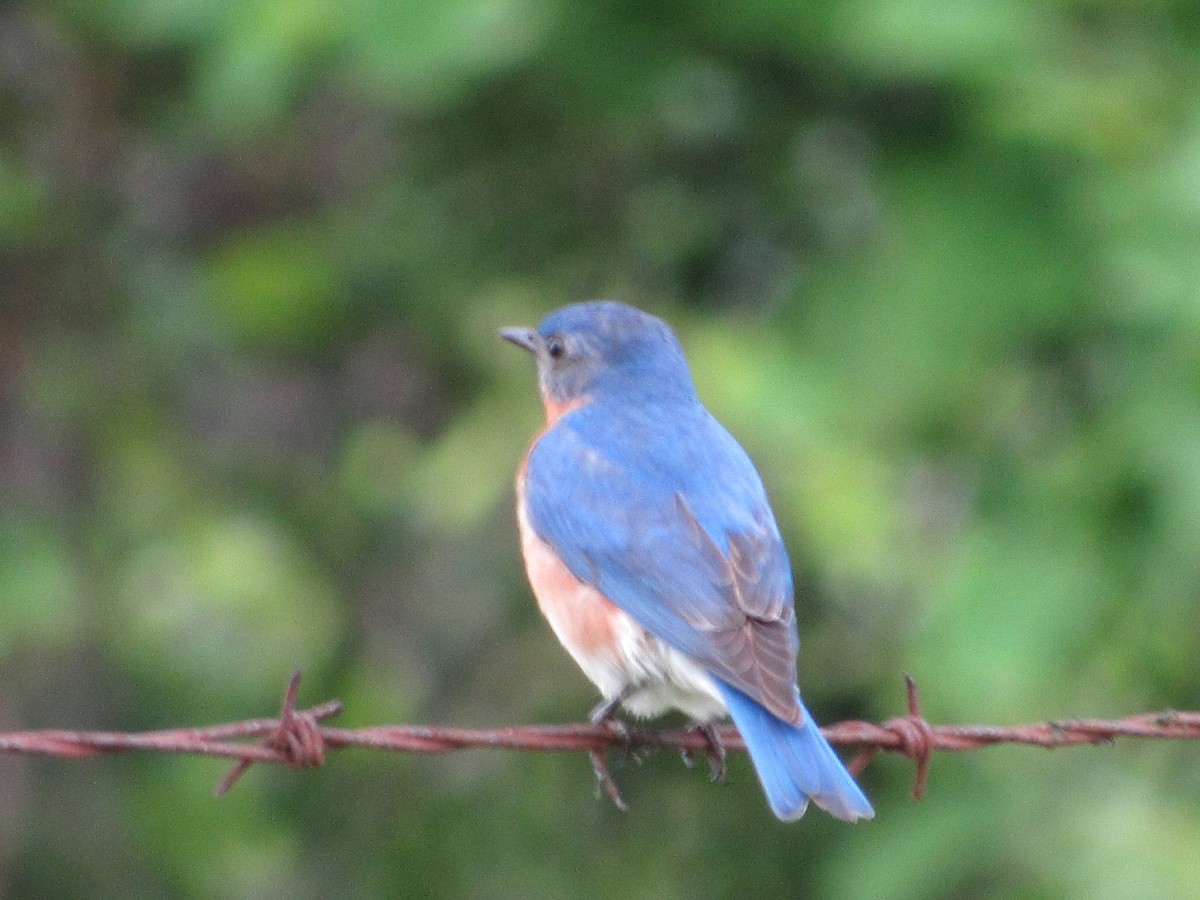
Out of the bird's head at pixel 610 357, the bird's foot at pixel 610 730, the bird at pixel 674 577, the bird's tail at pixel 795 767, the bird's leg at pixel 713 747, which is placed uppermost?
the bird's head at pixel 610 357

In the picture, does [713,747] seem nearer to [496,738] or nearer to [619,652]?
[619,652]

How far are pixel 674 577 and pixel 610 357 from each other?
1.23 m

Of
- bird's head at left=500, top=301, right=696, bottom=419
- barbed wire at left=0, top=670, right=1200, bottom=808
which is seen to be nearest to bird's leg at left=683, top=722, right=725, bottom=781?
barbed wire at left=0, top=670, right=1200, bottom=808

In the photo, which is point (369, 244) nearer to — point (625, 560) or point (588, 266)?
point (588, 266)

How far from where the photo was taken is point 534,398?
6234 millimetres

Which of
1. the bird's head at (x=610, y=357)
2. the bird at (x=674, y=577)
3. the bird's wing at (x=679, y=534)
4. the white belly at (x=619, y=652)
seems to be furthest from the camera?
the bird's head at (x=610, y=357)

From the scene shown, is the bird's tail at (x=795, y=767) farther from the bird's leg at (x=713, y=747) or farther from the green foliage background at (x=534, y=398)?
the green foliage background at (x=534, y=398)

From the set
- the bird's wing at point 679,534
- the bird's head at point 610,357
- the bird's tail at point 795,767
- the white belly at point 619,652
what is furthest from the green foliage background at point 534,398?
the bird's tail at point 795,767

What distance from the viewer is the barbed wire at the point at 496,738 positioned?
3176 millimetres

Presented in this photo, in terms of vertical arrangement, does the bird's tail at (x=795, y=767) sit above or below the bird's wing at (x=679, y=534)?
below

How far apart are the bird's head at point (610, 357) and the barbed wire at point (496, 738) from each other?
4.08 ft

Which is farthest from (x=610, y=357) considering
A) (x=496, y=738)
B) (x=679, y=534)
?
(x=496, y=738)

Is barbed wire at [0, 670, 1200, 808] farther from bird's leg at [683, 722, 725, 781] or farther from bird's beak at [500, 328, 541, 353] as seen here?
bird's beak at [500, 328, 541, 353]

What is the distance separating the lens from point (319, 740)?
3418mm
